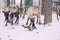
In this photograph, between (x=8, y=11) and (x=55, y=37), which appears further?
(x=8, y=11)

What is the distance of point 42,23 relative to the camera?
23.0ft

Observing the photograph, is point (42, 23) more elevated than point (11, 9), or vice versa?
point (11, 9)

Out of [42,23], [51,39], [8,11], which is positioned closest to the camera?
[51,39]

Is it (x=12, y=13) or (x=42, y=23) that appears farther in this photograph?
(x=42, y=23)

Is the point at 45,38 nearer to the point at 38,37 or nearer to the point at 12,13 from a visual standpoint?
the point at 38,37

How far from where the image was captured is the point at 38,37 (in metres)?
4.80

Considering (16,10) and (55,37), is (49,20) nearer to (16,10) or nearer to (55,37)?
(16,10)

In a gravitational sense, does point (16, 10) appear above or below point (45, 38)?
above

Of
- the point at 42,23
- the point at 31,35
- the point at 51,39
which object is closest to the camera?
the point at 51,39

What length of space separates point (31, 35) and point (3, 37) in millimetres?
753

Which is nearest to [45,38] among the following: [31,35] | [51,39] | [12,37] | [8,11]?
[51,39]

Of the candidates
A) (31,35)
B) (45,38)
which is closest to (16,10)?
(31,35)

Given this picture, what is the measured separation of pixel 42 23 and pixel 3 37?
2.48 meters

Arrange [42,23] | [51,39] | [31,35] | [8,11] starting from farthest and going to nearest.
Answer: [42,23] < [8,11] < [31,35] < [51,39]
